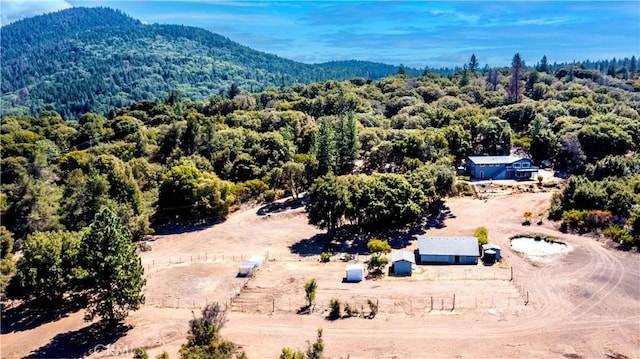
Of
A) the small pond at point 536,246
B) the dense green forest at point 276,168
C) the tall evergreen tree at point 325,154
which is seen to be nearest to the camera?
the dense green forest at point 276,168

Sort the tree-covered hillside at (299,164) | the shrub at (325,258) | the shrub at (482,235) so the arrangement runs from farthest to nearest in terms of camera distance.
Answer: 1. the tree-covered hillside at (299,164)
2. the shrub at (482,235)
3. the shrub at (325,258)

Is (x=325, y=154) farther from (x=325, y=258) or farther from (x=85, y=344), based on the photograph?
(x=85, y=344)

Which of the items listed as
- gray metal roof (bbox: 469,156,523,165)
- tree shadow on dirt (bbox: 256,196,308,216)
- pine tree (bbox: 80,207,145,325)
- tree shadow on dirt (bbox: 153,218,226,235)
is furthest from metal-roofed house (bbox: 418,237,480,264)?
gray metal roof (bbox: 469,156,523,165)

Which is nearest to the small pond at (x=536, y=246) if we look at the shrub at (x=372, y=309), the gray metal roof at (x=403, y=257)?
the gray metal roof at (x=403, y=257)

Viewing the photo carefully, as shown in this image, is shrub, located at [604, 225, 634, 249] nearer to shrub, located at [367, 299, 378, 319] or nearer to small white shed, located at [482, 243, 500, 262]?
small white shed, located at [482, 243, 500, 262]

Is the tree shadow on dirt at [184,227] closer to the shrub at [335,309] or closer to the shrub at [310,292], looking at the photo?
the shrub at [310,292]

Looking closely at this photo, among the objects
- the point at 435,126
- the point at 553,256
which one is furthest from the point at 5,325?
the point at 435,126
